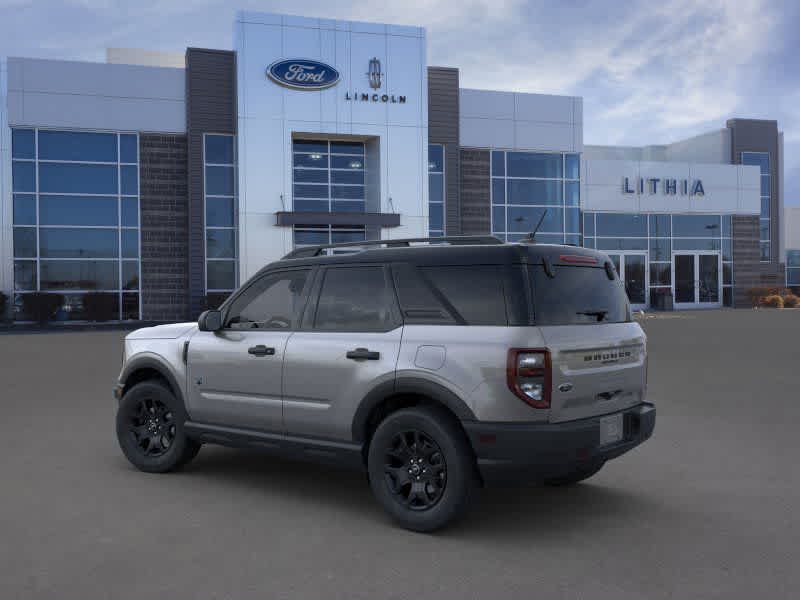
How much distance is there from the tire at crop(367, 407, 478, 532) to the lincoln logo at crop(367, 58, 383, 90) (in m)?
27.1

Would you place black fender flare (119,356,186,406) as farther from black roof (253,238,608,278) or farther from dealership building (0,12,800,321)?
dealership building (0,12,800,321)

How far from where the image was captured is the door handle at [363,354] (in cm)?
536

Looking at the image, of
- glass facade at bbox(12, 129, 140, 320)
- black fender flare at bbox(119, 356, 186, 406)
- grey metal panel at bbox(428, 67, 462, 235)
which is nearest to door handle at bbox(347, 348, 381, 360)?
black fender flare at bbox(119, 356, 186, 406)

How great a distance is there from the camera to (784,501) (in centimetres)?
571

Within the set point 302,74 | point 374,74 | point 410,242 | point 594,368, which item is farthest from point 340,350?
point 374,74

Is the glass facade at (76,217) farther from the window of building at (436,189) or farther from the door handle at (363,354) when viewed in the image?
the door handle at (363,354)

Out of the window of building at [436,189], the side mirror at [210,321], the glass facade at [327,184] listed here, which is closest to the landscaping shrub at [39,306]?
the glass facade at [327,184]

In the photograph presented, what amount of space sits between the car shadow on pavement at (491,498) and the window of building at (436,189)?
27.1m

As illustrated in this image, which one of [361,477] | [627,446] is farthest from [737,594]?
[361,477]

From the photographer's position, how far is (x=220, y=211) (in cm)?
3048

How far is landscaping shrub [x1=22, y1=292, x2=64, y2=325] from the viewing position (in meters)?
28.2

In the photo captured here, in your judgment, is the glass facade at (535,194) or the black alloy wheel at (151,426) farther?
the glass facade at (535,194)

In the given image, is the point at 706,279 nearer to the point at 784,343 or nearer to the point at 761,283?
the point at 761,283

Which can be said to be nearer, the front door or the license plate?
the license plate
